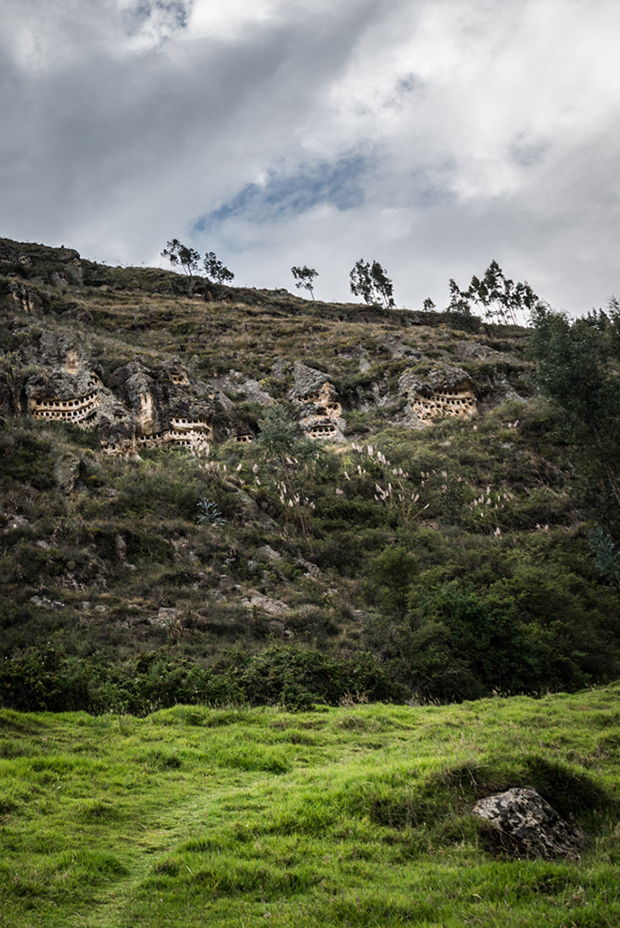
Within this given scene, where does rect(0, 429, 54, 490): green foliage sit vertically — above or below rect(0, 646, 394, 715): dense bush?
above

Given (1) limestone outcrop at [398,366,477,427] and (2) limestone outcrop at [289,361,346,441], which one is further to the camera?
(1) limestone outcrop at [398,366,477,427]

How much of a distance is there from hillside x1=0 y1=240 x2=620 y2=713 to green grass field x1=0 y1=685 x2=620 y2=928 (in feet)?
11.8

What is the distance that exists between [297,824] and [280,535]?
811 inches

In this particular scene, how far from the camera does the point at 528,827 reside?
5.33 metres

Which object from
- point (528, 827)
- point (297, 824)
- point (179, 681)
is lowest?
point (179, 681)

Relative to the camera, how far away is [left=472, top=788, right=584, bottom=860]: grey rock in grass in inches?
202

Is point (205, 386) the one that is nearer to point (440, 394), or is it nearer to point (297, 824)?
point (440, 394)

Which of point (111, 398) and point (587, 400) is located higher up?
point (111, 398)

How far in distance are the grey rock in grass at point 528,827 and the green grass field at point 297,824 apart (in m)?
0.21

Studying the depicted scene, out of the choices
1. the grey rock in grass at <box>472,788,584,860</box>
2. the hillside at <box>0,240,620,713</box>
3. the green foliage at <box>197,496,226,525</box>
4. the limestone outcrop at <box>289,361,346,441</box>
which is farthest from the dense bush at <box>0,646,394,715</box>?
the limestone outcrop at <box>289,361,346,441</box>

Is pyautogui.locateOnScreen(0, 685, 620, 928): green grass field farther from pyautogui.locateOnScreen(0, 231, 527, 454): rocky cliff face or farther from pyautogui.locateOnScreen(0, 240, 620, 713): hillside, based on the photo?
pyautogui.locateOnScreen(0, 231, 527, 454): rocky cliff face

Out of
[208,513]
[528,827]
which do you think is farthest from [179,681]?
[208,513]

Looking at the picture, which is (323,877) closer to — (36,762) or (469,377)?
(36,762)

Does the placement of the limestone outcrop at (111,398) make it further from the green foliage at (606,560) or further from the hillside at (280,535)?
the green foliage at (606,560)
